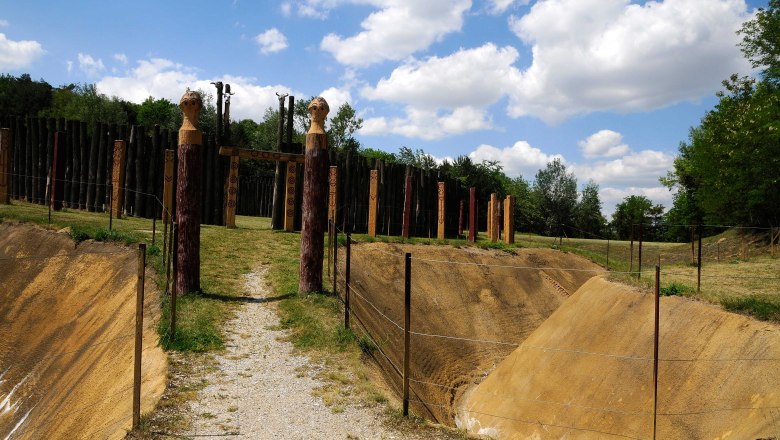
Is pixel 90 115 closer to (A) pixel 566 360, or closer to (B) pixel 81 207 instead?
(B) pixel 81 207

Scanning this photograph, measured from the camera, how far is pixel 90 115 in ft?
156

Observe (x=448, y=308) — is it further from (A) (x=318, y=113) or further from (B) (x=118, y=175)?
(B) (x=118, y=175)

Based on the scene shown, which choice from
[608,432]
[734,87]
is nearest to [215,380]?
[608,432]

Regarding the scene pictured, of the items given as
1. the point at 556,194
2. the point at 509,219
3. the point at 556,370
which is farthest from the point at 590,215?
the point at 556,370

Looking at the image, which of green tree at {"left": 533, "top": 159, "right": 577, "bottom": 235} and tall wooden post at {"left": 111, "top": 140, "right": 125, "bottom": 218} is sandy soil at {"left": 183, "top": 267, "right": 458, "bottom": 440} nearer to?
tall wooden post at {"left": 111, "top": 140, "right": 125, "bottom": 218}

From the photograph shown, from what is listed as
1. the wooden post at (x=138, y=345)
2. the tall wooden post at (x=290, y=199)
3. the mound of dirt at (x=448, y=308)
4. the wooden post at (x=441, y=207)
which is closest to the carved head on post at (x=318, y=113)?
the mound of dirt at (x=448, y=308)

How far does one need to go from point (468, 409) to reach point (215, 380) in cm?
503

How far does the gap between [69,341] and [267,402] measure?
5101 millimetres

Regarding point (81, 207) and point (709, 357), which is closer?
point (709, 357)

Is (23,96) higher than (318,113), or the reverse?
(23,96)

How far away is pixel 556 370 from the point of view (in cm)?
987

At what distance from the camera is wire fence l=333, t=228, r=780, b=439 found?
7742 mm

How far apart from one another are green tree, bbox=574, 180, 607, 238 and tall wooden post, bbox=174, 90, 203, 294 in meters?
48.8

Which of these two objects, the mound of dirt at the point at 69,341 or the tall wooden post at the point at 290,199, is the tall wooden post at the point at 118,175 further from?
the tall wooden post at the point at 290,199
